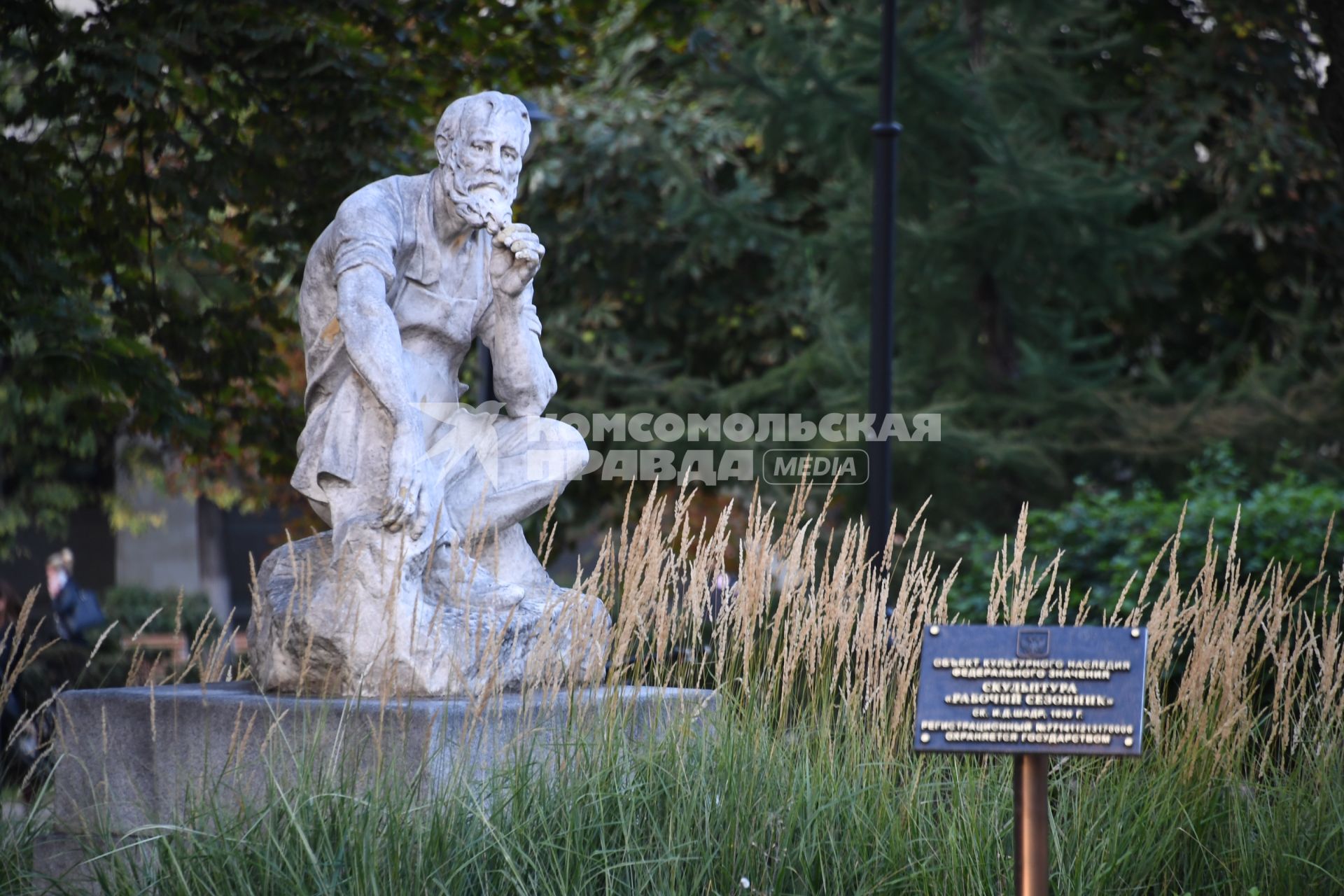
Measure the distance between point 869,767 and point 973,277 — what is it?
9610 mm

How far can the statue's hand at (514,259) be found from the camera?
5.09m

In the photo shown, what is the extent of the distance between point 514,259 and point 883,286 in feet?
11.6

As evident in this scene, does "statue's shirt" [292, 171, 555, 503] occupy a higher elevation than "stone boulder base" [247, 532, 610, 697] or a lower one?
higher

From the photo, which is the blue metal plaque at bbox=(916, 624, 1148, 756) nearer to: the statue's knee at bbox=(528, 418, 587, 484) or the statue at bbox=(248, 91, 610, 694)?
the statue at bbox=(248, 91, 610, 694)

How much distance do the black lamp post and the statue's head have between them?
3330 millimetres

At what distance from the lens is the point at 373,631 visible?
15.2ft

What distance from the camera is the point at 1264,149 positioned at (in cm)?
1416

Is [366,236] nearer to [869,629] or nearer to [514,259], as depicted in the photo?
[514,259]

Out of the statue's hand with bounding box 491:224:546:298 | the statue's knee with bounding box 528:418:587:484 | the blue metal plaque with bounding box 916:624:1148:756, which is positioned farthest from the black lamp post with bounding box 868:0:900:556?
the blue metal plaque with bounding box 916:624:1148:756

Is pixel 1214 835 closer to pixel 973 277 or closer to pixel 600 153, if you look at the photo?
pixel 973 277

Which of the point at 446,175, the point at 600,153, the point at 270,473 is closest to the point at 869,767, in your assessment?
the point at 446,175

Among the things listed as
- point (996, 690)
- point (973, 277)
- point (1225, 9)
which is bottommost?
point (996, 690)

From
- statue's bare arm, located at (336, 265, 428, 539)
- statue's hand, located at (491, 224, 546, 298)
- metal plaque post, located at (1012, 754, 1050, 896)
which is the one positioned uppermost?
statue's hand, located at (491, 224, 546, 298)

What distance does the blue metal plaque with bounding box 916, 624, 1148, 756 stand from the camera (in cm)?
326
